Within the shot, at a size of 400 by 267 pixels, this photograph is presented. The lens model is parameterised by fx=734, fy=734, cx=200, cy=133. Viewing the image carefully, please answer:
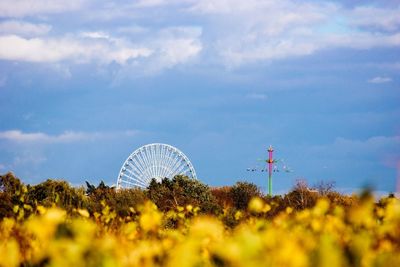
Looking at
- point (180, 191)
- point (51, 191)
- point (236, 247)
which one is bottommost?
point (236, 247)

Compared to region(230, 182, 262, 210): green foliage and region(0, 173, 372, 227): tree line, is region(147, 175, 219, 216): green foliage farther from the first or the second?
region(230, 182, 262, 210): green foliage

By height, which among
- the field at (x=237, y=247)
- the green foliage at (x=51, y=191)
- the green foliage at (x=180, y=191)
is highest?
the green foliage at (x=180, y=191)

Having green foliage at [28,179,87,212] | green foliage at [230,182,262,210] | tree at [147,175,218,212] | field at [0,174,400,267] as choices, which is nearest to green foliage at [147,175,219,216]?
tree at [147,175,218,212]

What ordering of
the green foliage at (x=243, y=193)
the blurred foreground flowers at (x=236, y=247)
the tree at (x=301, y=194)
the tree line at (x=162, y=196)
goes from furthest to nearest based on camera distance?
the green foliage at (x=243, y=193), the tree at (x=301, y=194), the tree line at (x=162, y=196), the blurred foreground flowers at (x=236, y=247)

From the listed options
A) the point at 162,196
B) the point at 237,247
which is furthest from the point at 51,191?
the point at 237,247

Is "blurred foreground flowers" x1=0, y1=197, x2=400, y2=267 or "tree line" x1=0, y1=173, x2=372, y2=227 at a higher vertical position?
"tree line" x1=0, y1=173, x2=372, y2=227

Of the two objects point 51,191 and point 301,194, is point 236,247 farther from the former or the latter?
point 301,194

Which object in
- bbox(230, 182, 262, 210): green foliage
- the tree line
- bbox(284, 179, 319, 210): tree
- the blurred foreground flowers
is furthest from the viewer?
bbox(230, 182, 262, 210): green foliage

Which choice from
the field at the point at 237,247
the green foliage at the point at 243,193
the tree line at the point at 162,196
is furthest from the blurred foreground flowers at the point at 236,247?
the green foliage at the point at 243,193

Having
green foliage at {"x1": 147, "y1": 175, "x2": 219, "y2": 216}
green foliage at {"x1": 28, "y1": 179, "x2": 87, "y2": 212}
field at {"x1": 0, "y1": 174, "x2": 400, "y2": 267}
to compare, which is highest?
green foliage at {"x1": 147, "y1": 175, "x2": 219, "y2": 216}

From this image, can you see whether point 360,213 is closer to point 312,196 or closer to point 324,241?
point 324,241

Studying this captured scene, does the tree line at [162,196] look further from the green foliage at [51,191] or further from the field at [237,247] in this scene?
the field at [237,247]

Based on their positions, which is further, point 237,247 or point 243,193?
point 243,193

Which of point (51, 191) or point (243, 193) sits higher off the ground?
point (243, 193)
